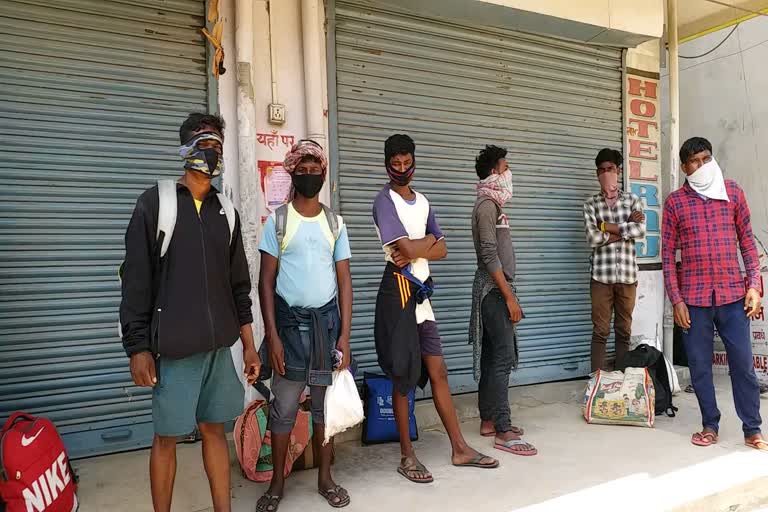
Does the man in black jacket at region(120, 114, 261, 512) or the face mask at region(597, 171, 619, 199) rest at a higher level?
the face mask at region(597, 171, 619, 199)

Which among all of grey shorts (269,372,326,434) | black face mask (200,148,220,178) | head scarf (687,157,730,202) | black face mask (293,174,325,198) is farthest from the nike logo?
head scarf (687,157,730,202)

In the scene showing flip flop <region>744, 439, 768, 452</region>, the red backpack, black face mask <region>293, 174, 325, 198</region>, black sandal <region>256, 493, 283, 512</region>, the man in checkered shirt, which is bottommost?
flip flop <region>744, 439, 768, 452</region>

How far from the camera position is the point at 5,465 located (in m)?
2.58

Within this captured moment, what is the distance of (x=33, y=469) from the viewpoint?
8.75ft

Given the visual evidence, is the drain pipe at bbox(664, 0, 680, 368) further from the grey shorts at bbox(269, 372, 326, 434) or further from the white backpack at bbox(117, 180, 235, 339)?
the white backpack at bbox(117, 180, 235, 339)

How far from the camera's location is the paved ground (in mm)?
3100

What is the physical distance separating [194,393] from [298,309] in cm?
72

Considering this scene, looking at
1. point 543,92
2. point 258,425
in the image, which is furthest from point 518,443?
point 543,92

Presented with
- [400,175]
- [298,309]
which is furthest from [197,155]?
[400,175]

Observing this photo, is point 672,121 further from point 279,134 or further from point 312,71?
point 279,134

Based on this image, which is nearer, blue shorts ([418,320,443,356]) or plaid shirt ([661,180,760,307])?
blue shorts ([418,320,443,356])

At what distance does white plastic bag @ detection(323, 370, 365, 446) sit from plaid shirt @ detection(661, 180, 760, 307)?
98.2 inches

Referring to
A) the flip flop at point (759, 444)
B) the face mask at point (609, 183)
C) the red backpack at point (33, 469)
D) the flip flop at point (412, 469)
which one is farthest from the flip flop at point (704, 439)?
the red backpack at point (33, 469)

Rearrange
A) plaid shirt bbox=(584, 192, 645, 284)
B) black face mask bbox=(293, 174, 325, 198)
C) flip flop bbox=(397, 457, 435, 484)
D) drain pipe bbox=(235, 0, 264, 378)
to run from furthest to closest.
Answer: plaid shirt bbox=(584, 192, 645, 284) → drain pipe bbox=(235, 0, 264, 378) → flip flop bbox=(397, 457, 435, 484) → black face mask bbox=(293, 174, 325, 198)
